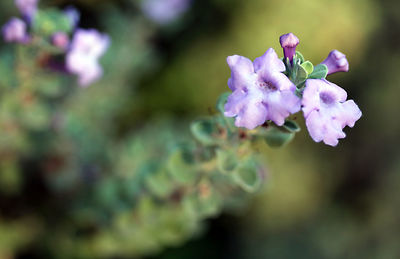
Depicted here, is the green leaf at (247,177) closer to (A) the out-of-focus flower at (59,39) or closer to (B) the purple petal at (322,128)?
(B) the purple petal at (322,128)

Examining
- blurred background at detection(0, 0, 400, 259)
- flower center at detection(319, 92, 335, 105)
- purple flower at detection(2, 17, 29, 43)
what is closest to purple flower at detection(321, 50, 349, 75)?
flower center at detection(319, 92, 335, 105)

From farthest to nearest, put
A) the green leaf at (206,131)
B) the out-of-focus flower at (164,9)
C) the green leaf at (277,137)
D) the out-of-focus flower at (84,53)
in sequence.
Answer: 1. the out-of-focus flower at (164,9)
2. the out-of-focus flower at (84,53)
3. the green leaf at (206,131)
4. the green leaf at (277,137)

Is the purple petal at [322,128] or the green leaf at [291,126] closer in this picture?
the purple petal at [322,128]

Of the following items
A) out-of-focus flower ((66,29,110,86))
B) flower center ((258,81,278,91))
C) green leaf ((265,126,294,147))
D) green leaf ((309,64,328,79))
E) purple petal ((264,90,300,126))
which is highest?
out-of-focus flower ((66,29,110,86))

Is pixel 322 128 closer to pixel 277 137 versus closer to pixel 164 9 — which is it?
pixel 277 137

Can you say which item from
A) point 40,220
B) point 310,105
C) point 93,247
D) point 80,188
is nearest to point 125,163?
point 80,188

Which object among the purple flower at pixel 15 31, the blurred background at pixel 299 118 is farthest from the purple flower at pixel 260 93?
the blurred background at pixel 299 118

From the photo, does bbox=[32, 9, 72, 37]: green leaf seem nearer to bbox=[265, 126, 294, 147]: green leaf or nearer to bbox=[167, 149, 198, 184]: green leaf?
bbox=[167, 149, 198, 184]: green leaf

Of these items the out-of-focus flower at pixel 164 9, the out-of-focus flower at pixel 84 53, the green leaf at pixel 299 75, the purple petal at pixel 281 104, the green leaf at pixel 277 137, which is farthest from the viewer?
the out-of-focus flower at pixel 164 9
